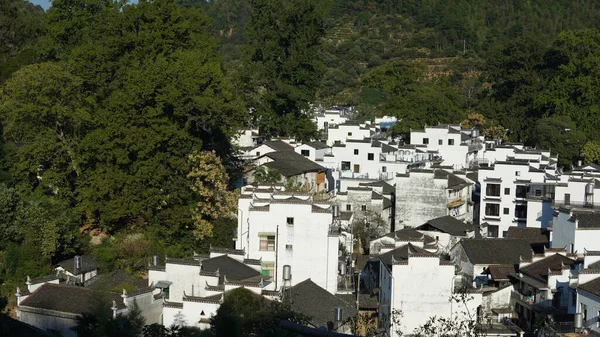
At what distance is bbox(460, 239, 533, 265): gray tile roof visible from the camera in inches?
877

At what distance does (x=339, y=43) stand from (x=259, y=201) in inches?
2085

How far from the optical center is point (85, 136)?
22969 mm

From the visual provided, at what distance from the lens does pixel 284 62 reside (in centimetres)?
3634

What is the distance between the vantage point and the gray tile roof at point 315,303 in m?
16.6

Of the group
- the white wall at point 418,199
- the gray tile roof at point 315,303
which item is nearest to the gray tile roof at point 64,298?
the gray tile roof at point 315,303

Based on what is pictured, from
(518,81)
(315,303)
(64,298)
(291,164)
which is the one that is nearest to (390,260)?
(315,303)

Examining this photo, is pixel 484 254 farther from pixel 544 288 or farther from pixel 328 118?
pixel 328 118

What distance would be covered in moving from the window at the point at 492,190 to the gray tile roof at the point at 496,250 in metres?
5.87

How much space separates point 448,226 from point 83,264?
11.2m

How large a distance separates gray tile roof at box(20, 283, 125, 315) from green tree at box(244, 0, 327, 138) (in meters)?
19.6

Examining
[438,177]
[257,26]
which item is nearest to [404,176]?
[438,177]

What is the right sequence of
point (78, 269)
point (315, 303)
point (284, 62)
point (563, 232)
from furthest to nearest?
point (284, 62)
point (563, 232)
point (78, 269)
point (315, 303)

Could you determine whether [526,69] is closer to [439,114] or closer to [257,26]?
[439,114]

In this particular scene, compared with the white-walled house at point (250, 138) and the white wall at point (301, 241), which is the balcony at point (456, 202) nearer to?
the white-walled house at point (250, 138)
